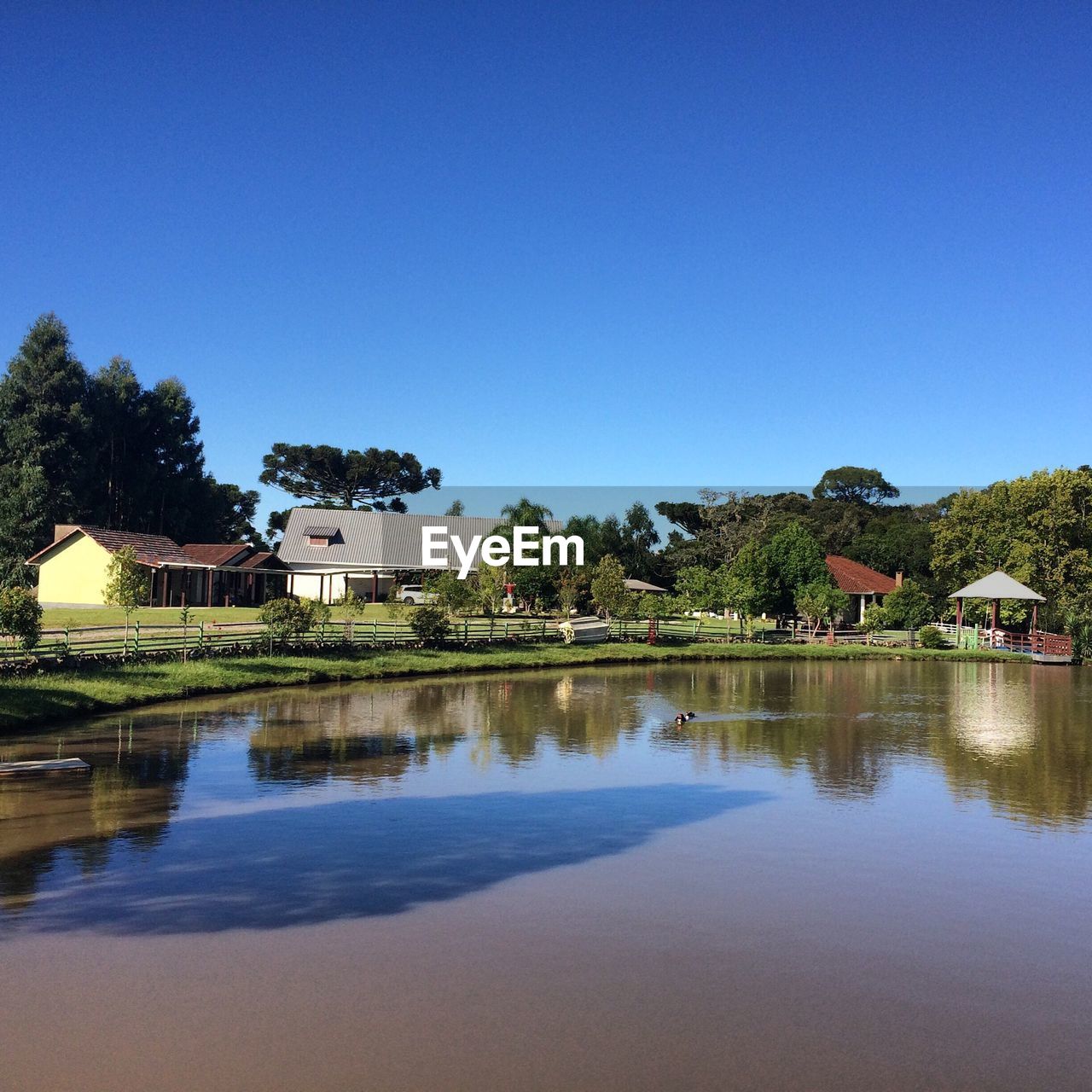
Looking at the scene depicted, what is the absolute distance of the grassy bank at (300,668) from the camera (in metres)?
21.1

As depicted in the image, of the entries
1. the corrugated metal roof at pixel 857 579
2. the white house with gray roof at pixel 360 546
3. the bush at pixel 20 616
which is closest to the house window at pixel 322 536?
the white house with gray roof at pixel 360 546

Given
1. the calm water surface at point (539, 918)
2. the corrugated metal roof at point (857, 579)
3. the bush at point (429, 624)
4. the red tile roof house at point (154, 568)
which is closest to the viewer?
the calm water surface at point (539, 918)

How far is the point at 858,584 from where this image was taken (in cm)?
6850

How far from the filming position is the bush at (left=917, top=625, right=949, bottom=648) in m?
51.5

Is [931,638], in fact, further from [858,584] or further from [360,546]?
[360,546]

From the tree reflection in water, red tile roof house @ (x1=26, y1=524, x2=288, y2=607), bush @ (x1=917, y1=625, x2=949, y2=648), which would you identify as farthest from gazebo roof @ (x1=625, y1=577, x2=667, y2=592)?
the tree reflection in water

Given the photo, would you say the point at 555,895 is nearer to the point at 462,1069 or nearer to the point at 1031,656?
the point at 462,1069

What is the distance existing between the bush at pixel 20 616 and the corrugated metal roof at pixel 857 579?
175 feet

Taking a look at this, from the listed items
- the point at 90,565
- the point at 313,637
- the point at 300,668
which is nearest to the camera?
the point at 300,668

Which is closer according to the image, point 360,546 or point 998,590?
point 998,590

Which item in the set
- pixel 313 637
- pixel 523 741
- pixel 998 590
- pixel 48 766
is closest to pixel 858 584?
pixel 998 590

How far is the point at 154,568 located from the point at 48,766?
36481mm

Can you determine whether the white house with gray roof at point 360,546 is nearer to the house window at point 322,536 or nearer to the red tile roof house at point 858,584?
the house window at point 322,536

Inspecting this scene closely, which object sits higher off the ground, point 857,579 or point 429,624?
point 857,579
